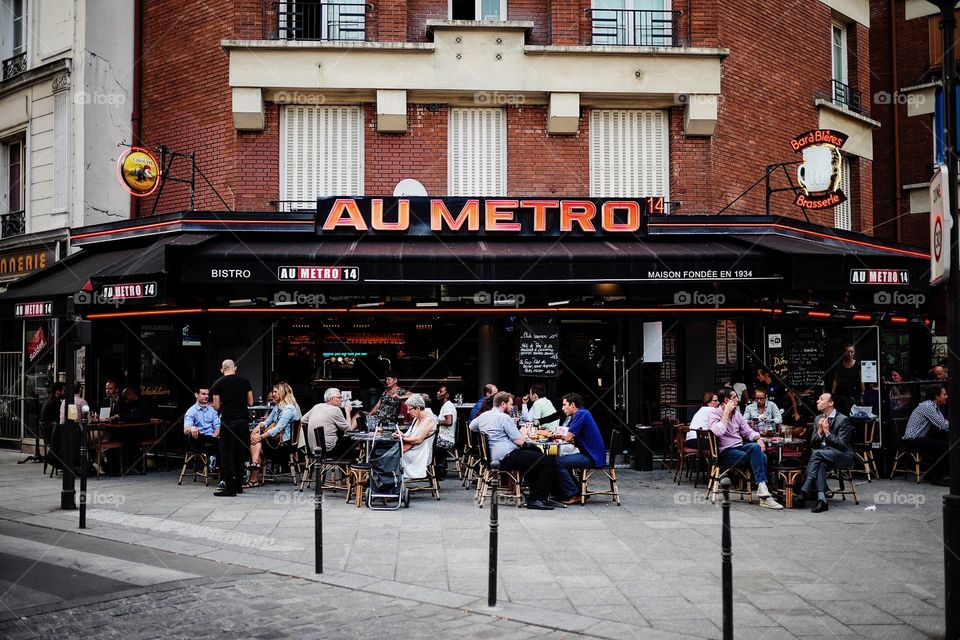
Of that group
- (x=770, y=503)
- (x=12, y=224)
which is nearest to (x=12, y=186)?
(x=12, y=224)

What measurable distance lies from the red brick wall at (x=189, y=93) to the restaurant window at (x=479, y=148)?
4161 mm

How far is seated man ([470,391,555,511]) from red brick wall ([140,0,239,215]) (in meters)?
7.31

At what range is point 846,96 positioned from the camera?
19.7 metres

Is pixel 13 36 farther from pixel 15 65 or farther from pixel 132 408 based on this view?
pixel 132 408

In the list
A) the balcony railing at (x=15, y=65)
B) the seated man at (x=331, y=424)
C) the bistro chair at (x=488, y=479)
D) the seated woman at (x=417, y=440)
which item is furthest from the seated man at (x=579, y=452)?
the balcony railing at (x=15, y=65)

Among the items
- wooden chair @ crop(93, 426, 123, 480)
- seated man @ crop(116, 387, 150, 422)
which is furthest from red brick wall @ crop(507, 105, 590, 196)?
wooden chair @ crop(93, 426, 123, 480)

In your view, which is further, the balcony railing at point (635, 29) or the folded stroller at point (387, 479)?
the balcony railing at point (635, 29)

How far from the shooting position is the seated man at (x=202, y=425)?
13758 mm

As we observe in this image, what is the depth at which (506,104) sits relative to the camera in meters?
16.2

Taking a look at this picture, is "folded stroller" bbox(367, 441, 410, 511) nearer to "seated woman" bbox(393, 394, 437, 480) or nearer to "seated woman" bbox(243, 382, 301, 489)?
"seated woman" bbox(393, 394, 437, 480)

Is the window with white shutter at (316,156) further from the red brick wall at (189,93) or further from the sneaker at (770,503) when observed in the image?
the sneaker at (770,503)

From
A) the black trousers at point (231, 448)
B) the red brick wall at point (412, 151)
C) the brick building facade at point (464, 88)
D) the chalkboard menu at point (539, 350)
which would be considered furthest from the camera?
the red brick wall at point (412, 151)

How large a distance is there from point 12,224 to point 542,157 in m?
12.9

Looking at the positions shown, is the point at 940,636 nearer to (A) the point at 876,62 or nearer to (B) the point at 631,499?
(B) the point at 631,499
